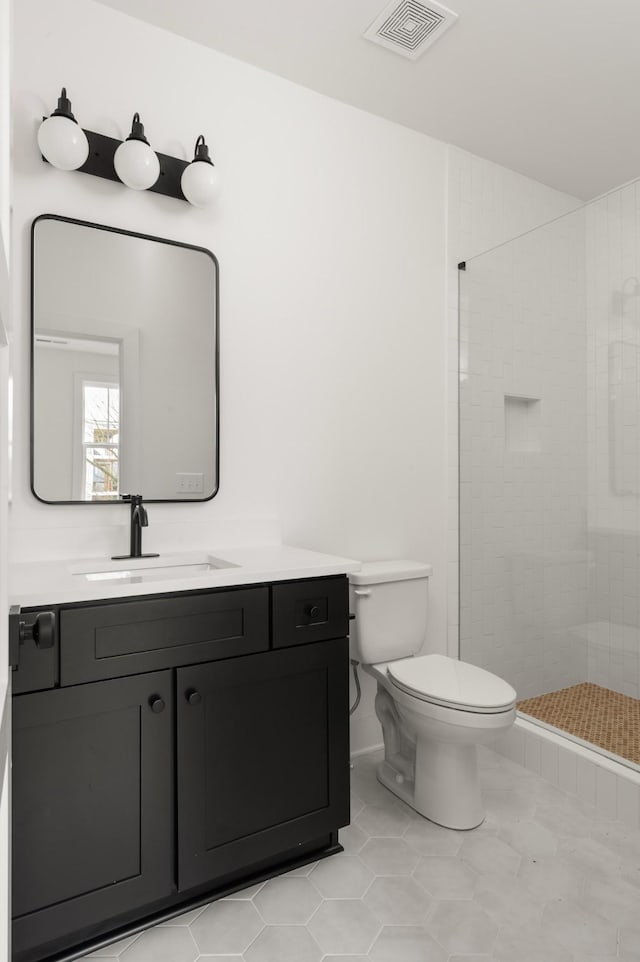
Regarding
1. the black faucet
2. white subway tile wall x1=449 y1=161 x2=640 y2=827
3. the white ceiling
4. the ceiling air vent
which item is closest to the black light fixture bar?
the white ceiling

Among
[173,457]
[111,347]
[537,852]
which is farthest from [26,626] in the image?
[537,852]

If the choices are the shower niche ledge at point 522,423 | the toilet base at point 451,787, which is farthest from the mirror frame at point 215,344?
the shower niche ledge at point 522,423

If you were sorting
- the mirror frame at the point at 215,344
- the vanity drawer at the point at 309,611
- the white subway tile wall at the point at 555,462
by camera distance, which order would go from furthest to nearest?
the white subway tile wall at the point at 555,462, the mirror frame at the point at 215,344, the vanity drawer at the point at 309,611

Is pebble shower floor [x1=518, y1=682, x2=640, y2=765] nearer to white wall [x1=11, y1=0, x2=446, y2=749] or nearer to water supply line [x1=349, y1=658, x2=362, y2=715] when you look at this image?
white wall [x1=11, y1=0, x2=446, y2=749]

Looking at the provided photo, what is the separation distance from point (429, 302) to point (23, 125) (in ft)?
5.28

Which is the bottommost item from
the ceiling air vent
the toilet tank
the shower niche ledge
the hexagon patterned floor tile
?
the hexagon patterned floor tile

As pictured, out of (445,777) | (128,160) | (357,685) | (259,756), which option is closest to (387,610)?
(357,685)

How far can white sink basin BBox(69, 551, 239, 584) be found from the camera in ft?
5.39

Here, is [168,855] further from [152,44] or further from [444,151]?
[444,151]

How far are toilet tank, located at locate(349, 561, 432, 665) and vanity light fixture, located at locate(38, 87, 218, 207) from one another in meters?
1.40

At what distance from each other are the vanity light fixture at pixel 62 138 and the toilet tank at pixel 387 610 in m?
1.55

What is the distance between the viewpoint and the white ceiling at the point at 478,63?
185cm

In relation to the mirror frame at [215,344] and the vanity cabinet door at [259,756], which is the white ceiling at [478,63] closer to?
the mirror frame at [215,344]

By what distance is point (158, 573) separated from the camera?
1.73 metres
